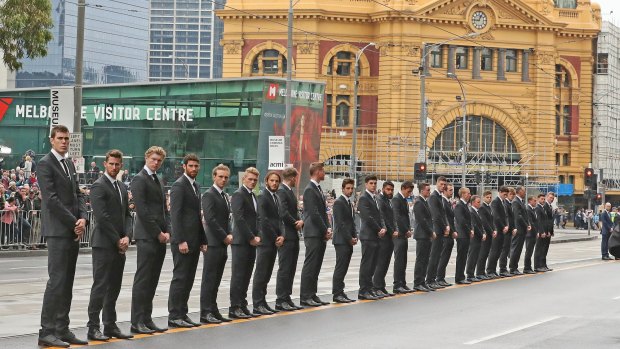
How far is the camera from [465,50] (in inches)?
3292

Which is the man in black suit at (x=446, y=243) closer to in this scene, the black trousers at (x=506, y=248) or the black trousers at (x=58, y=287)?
the black trousers at (x=506, y=248)

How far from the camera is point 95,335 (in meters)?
14.0

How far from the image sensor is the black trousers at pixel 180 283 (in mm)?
15570

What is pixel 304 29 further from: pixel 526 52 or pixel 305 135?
pixel 305 135

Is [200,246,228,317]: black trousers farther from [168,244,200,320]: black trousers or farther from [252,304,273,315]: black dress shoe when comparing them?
[252,304,273,315]: black dress shoe

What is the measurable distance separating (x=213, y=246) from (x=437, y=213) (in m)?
7.87

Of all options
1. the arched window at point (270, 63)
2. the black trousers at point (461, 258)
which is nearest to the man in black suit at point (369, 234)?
the black trousers at point (461, 258)

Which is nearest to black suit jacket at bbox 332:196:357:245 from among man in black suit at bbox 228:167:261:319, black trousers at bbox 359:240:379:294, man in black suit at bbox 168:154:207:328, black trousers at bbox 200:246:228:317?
black trousers at bbox 359:240:379:294

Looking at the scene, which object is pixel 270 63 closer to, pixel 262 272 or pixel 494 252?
pixel 494 252

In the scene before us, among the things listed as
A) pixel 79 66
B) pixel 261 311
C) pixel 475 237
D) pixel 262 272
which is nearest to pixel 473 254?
pixel 475 237

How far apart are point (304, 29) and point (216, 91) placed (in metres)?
25.9

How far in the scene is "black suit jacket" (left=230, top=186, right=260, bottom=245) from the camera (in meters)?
17.0

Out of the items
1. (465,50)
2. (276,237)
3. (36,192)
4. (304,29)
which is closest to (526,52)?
(465,50)

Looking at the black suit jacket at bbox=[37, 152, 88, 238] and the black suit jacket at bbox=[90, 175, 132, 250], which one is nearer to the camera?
the black suit jacket at bbox=[37, 152, 88, 238]
